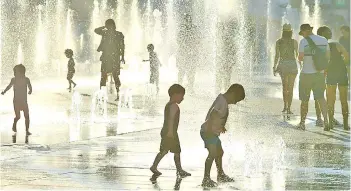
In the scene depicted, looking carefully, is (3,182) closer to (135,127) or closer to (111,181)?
(111,181)

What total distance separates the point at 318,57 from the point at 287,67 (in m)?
3.43

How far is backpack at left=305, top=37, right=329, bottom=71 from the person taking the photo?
686 inches

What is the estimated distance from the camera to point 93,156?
13.1 m

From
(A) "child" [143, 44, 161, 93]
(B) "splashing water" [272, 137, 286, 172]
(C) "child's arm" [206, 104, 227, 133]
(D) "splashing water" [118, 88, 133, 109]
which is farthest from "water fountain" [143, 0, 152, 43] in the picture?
(C) "child's arm" [206, 104, 227, 133]

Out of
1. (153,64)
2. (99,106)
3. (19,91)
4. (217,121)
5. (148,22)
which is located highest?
(148,22)

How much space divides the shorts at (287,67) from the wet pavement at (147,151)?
847 mm

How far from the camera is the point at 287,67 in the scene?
68.4 feet

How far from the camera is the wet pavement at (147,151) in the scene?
35.6 ft

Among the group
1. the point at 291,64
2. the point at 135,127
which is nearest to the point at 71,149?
the point at 135,127

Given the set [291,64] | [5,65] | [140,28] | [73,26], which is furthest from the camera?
[73,26]

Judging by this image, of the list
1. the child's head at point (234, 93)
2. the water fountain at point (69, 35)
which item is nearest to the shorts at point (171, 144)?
the child's head at point (234, 93)

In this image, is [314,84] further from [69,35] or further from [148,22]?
[148,22]

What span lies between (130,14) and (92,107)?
58648mm

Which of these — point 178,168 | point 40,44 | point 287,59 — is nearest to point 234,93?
point 178,168
